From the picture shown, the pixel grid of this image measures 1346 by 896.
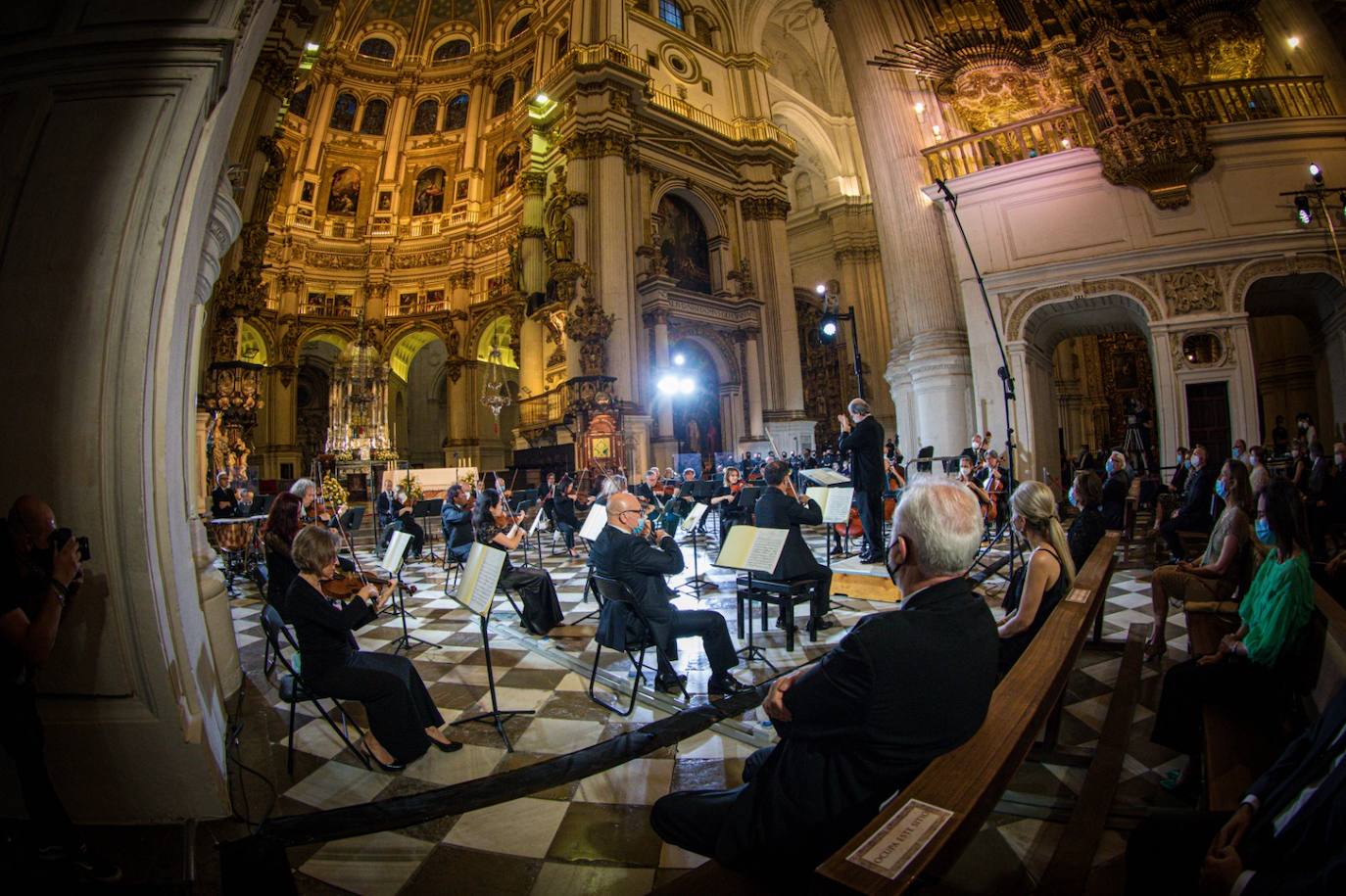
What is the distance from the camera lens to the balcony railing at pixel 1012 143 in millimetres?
9929

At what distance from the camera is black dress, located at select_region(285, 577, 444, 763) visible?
275cm

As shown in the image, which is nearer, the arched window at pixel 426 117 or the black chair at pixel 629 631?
the black chair at pixel 629 631

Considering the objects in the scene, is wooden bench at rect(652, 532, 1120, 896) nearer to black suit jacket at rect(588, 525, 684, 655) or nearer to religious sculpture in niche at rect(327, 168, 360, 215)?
black suit jacket at rect(588, 525, 684, 655)

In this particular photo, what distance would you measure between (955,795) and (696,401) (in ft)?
56.6

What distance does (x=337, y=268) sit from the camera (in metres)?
A: 23.5

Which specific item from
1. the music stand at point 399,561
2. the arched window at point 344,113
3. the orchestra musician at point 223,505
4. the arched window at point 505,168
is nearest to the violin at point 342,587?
the music stand at point 399,561

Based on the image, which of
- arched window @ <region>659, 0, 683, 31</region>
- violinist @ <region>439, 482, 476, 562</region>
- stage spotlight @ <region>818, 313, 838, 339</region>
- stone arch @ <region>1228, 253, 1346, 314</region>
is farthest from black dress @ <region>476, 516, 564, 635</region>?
arched window @ <region>659, 0, 683, 31</region>

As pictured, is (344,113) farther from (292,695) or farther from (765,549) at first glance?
(765,549)

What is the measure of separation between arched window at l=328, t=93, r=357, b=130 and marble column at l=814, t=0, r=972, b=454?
2133 centimetres

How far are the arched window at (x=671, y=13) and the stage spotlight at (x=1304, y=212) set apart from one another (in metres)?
17.7

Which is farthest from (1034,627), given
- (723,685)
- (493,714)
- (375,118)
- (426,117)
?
(375,118)

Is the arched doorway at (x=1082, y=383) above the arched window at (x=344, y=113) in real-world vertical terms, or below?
below

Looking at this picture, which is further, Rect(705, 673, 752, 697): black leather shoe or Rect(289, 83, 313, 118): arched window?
Rect(289, 83, 313, 118): arched window

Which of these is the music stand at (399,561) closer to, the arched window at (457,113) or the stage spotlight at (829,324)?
the stage spotlight at (829,324)
